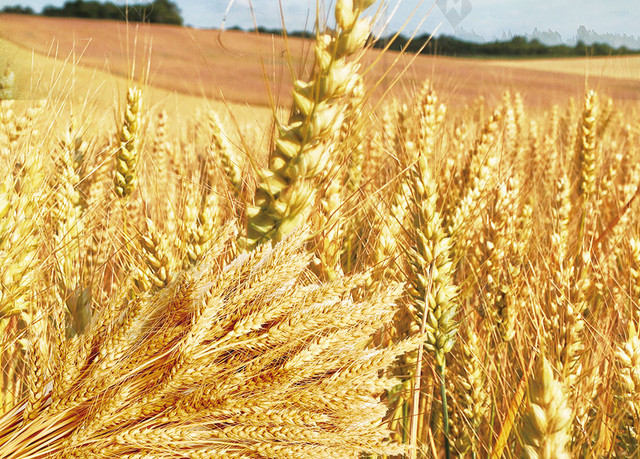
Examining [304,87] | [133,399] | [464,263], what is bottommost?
[464,263]

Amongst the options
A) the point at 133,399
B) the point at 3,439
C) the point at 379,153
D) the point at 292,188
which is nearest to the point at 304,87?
the point at 292,188

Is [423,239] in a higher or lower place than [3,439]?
higher

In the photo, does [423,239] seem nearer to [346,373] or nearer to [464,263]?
[346,373]

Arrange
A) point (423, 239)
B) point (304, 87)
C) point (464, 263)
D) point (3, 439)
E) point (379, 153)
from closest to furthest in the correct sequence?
point (3, 439), point (304, 87), point (423, 239), point (464, 263), point (379, 153)

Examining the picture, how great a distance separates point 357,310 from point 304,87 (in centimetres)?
32

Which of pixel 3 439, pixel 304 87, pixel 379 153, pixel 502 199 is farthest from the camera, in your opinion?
pixel 379 153

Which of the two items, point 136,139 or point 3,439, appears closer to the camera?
point 3,439

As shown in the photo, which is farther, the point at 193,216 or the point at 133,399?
the point at 193,216

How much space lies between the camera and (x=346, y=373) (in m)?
0.65

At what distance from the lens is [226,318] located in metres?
0.65

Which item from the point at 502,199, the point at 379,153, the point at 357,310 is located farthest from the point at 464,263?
the point at 357,310

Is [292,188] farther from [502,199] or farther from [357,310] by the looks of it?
[502,199]

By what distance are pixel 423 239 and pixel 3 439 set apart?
2.17ft

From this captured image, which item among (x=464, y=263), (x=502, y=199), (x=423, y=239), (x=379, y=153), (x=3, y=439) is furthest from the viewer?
(x=379, y=153)
